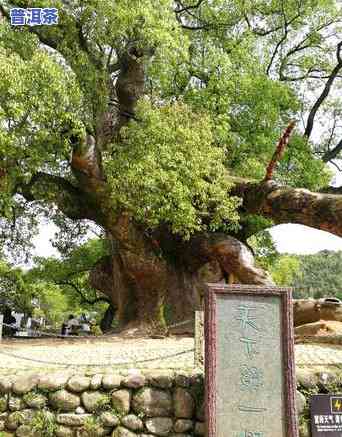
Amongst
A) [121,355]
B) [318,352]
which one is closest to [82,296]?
[121,355]

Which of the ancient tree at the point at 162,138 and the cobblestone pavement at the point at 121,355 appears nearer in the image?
the cobblestone pavement at the point at 121,355

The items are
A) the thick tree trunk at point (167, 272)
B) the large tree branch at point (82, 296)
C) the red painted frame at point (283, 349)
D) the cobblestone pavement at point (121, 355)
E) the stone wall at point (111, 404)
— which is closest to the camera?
the red painted frame at point (283, 349)

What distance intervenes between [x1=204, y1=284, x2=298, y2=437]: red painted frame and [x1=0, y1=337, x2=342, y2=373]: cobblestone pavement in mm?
880

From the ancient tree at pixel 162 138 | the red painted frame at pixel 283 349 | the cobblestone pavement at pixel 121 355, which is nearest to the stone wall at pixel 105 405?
the cobblestone pavement at pixel 121 355

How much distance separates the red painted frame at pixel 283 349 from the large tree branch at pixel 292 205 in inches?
237

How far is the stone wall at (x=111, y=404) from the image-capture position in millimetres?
5258

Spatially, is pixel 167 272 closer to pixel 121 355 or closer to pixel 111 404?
pixel 121 355

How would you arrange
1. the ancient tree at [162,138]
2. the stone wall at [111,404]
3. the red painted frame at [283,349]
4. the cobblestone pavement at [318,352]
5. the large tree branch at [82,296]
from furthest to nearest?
the large tree branch at [82,296]
the ancient tree at [162,138]
the cobblestone pavement at [318,352]
the stone wall at [111,404]
the red painted frame at [283,349]

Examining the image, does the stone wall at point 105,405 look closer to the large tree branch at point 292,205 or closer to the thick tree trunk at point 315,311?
the thick tree trunk at point 315,311

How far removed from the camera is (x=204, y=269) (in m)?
13.9

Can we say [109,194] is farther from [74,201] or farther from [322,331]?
[322,331]

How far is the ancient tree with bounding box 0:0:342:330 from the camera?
32.8 ft

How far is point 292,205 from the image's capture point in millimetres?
11547

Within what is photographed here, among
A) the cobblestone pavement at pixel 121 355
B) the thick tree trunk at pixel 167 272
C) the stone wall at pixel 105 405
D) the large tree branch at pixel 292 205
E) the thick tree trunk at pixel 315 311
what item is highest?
the large tree branch at pixel 292 205
